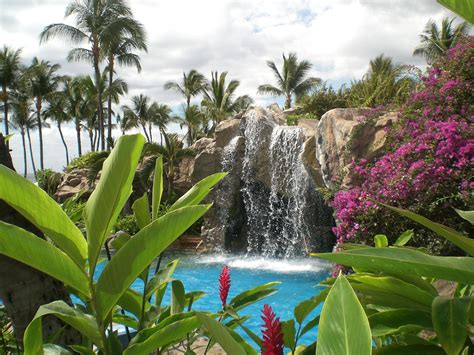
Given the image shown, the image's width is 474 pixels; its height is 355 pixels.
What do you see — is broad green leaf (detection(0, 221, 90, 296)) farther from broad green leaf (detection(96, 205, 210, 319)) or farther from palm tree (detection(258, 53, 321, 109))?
palm tree (detection(258, 53, 321, 109))

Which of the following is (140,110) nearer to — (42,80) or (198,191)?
(42,80)

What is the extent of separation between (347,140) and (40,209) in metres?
8.62

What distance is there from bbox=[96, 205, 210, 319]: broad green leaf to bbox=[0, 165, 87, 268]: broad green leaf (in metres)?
0.07

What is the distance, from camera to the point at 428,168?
686 centimetres

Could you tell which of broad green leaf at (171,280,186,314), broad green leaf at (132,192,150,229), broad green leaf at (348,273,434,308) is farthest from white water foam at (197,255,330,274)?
broad green leaf at (348,273,434,308)

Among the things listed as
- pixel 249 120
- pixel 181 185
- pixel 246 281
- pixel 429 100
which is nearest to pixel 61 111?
pixel 181 185

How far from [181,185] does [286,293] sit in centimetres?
1075

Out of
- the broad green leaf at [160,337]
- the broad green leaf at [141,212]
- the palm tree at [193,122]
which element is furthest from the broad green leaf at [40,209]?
the palm tree at [193,122]

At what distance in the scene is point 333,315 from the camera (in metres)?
0.72

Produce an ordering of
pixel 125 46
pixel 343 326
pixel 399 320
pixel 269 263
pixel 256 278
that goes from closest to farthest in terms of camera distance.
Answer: pixel 343 326
pixel 399 320
pixel 256 278
pixel 269 263
pixel 125 46

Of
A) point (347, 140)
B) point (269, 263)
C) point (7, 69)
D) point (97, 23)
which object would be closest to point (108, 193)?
point (347, 140)

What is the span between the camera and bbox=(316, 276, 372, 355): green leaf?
68 centimetres

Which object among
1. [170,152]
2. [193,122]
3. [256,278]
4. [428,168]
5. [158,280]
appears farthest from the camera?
[193,122]

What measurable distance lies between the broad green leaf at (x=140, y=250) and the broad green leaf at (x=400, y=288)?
1.75 feet
